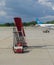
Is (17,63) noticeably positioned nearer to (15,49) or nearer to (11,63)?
(11,63)

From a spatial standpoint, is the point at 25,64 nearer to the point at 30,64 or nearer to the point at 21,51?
the point at 30,64

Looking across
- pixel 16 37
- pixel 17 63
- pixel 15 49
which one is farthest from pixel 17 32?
pixel 17 63

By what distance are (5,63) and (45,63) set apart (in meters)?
1.79

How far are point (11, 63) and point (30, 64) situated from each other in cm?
88

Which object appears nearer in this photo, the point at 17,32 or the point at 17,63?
the point at 17,63

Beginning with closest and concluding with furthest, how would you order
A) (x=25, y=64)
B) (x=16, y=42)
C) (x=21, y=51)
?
(x=25, y=64) → (x=21, y=51) → (x=16, y=42)

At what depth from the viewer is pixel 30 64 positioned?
11.2 metres

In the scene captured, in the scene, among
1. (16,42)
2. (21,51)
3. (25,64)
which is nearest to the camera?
(25,64)

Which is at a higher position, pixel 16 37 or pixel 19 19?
pixel 19 19

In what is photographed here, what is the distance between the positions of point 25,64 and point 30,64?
0.22 metres

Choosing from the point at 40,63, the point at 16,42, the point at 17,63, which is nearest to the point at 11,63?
the point at 17,63

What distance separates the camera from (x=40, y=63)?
1153 cm

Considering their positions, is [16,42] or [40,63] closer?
[40,63]

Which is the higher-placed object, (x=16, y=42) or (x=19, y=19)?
(x=19, y=19)
